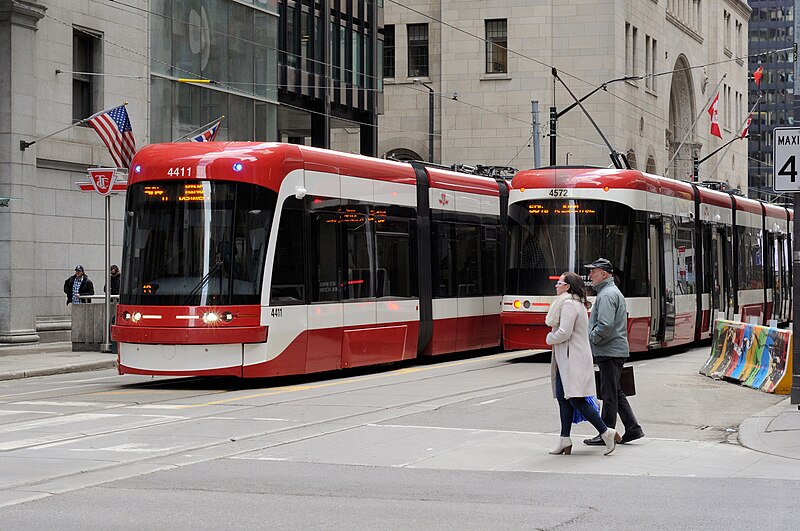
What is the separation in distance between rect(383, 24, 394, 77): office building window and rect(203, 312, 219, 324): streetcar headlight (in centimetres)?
5076

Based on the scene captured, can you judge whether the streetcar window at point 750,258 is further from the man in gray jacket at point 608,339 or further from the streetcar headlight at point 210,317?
the man in gray jacket at point 608,339

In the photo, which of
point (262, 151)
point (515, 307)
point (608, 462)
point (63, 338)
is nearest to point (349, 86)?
point (63, 338)

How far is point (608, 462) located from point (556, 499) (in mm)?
2193

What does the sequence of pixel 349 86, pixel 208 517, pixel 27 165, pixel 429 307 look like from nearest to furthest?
pixel 208 517, pixel 429 307, pixel 27 165, pixel 349 86

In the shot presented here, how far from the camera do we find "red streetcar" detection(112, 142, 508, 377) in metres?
17.7

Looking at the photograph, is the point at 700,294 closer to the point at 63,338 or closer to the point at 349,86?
the point at 63,338

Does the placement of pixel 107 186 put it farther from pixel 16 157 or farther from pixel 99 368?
pixel 99 368

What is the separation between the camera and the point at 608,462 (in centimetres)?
1166

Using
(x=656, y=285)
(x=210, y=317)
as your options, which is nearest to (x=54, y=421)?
(x=210, y=317)

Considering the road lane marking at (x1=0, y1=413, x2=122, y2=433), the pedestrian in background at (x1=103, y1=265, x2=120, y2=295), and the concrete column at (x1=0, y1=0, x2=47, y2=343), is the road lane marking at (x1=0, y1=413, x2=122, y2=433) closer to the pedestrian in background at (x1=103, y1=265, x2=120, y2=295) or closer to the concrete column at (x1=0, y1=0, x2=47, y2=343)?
the concrete column at (x1=0, y1=0, x2=47, y2=343)

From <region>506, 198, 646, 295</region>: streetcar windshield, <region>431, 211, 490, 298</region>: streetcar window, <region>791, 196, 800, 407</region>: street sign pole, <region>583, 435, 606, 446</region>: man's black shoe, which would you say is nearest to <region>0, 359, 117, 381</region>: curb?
<region>431, 211, 490, 298</region>: streetcar window

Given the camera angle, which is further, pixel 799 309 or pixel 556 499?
pixel 799 309

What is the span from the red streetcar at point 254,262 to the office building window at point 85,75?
11.5m

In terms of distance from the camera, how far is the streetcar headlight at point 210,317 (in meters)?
17.5
